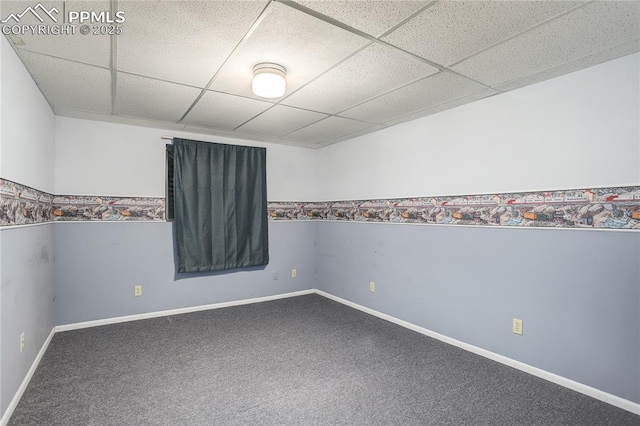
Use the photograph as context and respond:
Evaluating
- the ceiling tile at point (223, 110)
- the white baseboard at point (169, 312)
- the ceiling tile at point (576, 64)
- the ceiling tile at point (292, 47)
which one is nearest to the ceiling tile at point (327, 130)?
the ceiling tile at point (223, 110)

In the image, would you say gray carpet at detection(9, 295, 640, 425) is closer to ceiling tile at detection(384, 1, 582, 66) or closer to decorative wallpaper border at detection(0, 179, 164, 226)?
decorative wallpaper border at detection(0, 179, 164, 226)

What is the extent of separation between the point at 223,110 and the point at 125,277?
2.17 m

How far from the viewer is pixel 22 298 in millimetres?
2191

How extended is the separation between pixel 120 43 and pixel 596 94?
3.03m

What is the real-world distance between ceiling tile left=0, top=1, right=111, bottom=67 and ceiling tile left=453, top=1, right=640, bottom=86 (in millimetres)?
2179

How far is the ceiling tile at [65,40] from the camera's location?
1.52m

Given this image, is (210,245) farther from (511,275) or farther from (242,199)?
(511,275)

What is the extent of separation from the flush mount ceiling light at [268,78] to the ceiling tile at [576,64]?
1686 mm

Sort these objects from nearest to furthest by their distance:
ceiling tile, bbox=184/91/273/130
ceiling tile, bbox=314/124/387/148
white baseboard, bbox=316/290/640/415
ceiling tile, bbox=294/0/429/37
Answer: ceiling tile, bbox=294/0/429/37
white baseboard, bbox=316/290/640/415
ceiling tile, bbox=184/91/273/130
ceiling tile, bbox=314/124/387/148

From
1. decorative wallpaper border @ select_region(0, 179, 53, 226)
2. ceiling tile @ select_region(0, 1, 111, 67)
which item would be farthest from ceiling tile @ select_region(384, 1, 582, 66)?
decorative wallpaper border @ select_region(0, 179, 53, 226)

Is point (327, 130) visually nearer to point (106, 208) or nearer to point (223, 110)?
point (223, 110)

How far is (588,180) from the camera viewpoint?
7.13ft

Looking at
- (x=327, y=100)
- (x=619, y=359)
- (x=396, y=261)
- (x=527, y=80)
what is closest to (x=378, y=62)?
(x=327, y=100)

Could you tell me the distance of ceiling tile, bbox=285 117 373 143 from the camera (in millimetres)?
3502
